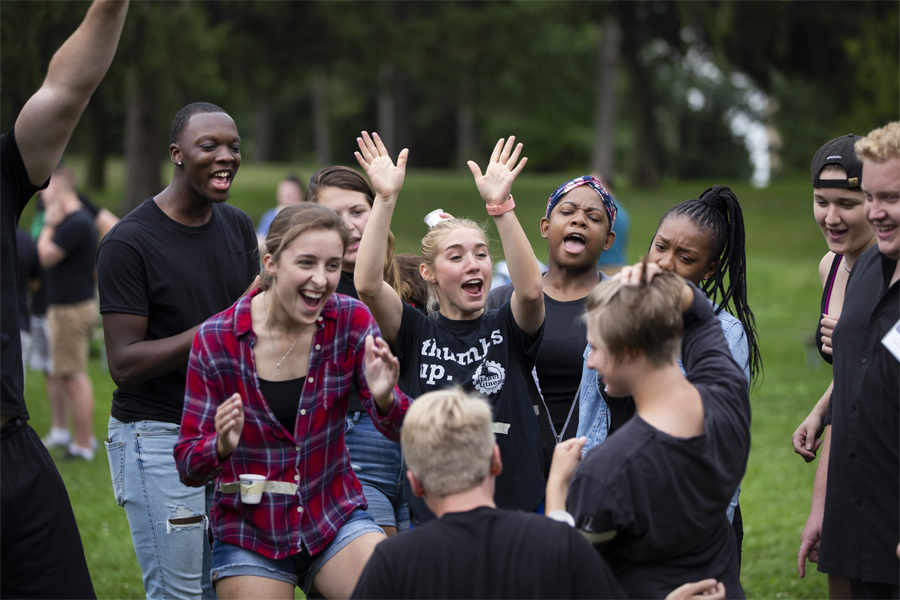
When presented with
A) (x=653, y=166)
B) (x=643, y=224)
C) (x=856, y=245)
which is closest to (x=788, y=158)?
(x=653, y=166)

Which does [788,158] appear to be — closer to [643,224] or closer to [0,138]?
[643,224]

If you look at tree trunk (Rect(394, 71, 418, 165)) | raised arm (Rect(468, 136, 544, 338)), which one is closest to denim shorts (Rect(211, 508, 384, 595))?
raised arm (Rect(468, 136, 544, 338))

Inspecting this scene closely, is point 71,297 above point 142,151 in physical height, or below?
below

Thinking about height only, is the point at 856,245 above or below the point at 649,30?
below

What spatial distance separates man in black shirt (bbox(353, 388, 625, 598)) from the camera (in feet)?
7.45

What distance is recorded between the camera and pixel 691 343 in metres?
2.80

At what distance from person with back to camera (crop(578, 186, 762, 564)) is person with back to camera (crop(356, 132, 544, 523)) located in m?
0.29

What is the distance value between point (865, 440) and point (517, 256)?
59.0 inches

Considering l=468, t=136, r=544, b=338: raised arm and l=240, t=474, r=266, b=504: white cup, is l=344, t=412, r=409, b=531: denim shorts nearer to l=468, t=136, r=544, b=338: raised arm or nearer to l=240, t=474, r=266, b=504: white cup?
l=240, t=474, r=266, b=504: white cup

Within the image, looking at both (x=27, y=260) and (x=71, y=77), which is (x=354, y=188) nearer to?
(x=71, y=77)

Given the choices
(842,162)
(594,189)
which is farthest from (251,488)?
(842,162)

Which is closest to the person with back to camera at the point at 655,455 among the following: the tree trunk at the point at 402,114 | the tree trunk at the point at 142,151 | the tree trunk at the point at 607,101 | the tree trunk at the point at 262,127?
the tree trunk at the point at 142,151

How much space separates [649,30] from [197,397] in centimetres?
2670

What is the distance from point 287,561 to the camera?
309cm
